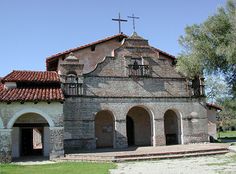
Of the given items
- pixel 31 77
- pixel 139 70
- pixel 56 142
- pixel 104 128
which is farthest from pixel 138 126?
pixel 31 77

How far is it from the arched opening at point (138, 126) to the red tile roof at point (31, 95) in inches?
300

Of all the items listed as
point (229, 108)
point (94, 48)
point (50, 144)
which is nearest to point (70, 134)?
point (50, 144)

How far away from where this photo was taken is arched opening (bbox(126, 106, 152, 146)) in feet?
86.4

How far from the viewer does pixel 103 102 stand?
23.4 m

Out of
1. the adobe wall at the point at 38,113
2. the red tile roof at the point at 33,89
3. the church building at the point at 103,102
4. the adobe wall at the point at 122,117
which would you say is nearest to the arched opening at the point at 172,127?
the church building at the point at 103,102

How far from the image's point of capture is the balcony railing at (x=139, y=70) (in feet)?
80.6

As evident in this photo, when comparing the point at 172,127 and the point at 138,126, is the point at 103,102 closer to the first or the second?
the point at 138,126

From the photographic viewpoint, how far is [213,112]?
101 ft

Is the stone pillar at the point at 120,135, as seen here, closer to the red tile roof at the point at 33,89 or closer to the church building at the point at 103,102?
the church building at the point at 103,102

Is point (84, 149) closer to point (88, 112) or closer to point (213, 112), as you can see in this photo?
point (88, 112)

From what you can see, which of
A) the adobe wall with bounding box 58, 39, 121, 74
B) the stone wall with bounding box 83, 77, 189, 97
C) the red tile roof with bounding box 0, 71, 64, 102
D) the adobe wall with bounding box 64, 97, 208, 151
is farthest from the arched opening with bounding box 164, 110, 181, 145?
the red tile roof with bounding box 0, 71, 64, 102

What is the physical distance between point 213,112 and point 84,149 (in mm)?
14026

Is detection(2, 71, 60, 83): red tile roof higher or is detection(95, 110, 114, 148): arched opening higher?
detection(2, 71, 60, 83): red tile roof

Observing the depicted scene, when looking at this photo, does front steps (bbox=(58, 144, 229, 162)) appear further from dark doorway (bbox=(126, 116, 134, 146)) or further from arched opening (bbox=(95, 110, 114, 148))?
dark doorway (bbox=(126, 116, 134, 146))
